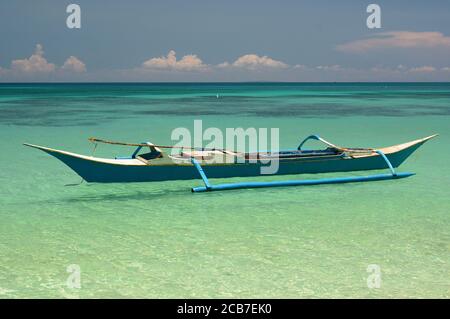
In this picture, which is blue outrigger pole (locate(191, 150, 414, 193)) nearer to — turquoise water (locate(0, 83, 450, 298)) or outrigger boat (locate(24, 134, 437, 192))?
outrigger boat (locate(24, 134, 437, 192))

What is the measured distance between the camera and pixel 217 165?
924 cm

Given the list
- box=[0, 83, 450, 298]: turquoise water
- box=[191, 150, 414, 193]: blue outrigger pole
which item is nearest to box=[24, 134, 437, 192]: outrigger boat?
box=[191, 150, 414, 193]: blue outrigger pole

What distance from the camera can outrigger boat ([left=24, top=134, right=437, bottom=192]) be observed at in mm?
8703

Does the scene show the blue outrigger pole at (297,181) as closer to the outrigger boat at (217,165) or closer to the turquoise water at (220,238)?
the outrigger boat at (217,165)

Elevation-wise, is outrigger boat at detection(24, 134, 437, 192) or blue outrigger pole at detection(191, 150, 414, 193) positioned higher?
outrigger boat at detection(24, 134, 437, 192)

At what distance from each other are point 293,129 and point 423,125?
646 cm

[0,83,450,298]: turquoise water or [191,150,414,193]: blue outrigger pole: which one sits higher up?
[191,150,414,193]: blue outrigger pole

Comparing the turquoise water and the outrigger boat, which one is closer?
the turquoise water

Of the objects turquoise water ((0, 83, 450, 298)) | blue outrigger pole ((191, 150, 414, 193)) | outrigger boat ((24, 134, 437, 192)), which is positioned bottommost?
turquoise water ((0, 83, 450, 298))

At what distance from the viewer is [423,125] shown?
23703 mm

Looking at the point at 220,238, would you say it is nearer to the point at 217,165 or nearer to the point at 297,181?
the point at 217,165

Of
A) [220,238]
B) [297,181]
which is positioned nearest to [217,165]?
[297,181]
